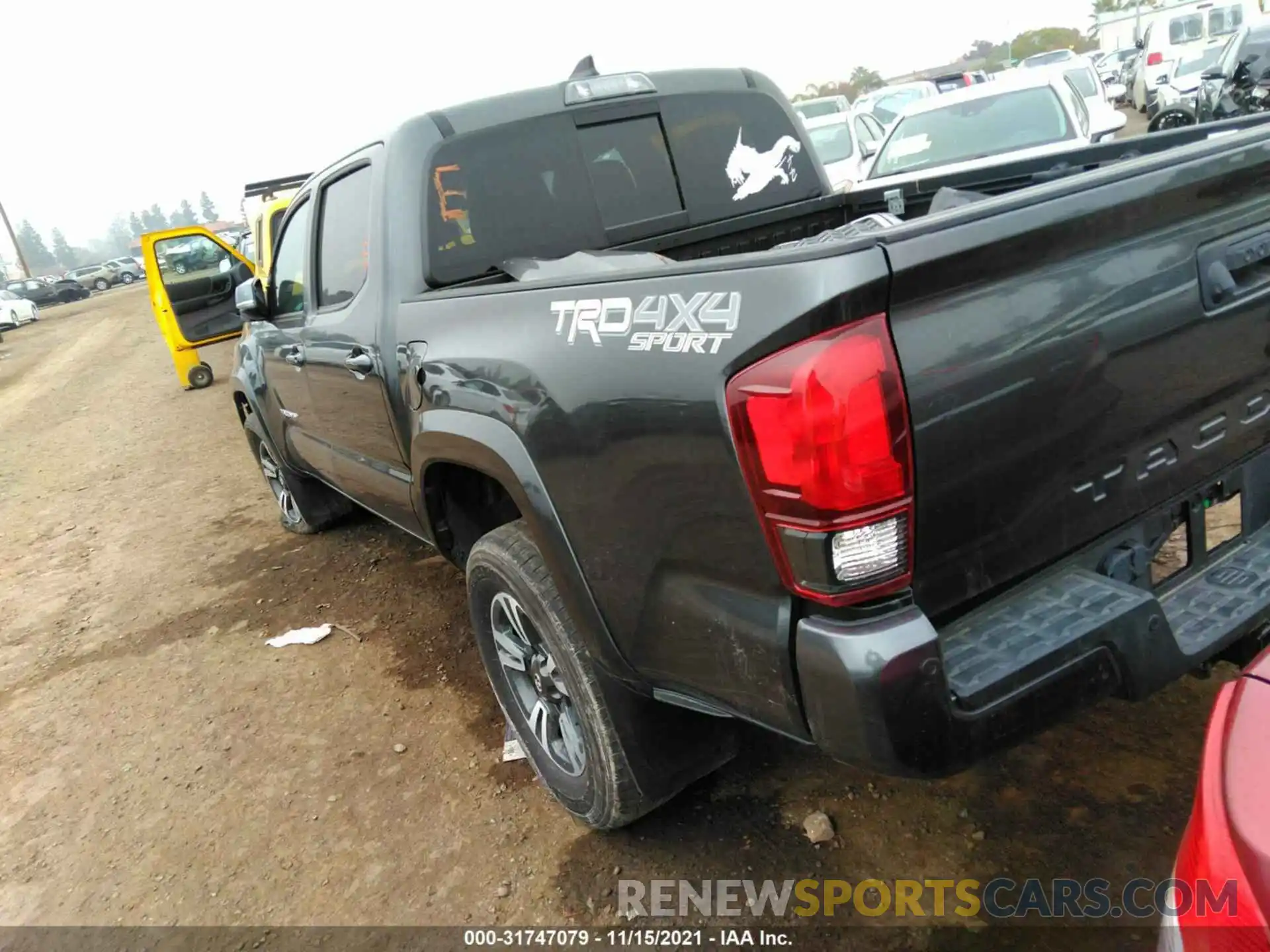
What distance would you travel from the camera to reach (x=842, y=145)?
1160 cm

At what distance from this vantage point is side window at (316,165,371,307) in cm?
331

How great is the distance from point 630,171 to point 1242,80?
11392mm

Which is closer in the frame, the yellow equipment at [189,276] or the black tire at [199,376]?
the yellow equipment at [189,276]

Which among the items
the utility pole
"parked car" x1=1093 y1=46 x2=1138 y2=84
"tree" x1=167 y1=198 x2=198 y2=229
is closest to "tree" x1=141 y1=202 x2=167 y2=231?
"tree" x1=167 y1=198 x2=198 y2=229

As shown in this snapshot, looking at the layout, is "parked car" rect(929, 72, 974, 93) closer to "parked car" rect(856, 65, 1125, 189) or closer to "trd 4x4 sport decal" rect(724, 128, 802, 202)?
"parked car" rect(856, 65, 1125, 189)

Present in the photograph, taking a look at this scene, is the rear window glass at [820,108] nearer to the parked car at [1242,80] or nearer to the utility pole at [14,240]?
the parked car at [1242,80]

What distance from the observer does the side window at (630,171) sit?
129 inches

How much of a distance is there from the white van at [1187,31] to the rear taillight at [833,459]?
20.9m

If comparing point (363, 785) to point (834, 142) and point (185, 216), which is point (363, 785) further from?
point (185, 216)

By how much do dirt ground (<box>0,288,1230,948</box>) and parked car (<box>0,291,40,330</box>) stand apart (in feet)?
111

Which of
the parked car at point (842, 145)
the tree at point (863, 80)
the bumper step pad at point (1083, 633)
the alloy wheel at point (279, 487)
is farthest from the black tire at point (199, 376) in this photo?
the tree at point (863, 80)

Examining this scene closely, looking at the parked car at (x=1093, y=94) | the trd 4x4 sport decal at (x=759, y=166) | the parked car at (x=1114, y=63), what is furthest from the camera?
the parked car at (x=1114, y=63)

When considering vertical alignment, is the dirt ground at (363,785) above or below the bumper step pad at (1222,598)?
below

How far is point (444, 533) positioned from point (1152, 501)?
2157 millimetres
